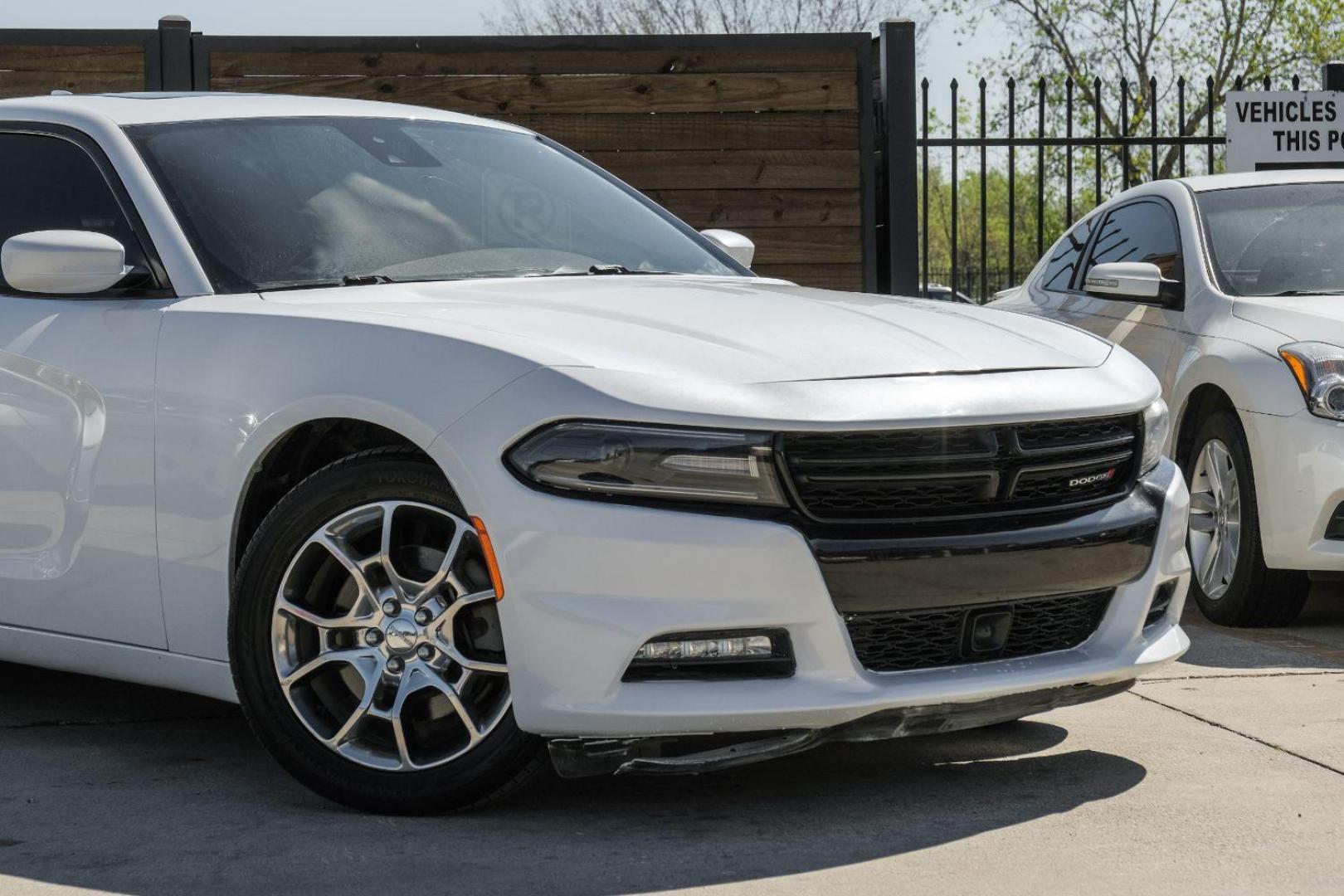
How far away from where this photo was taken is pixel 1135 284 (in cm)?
715

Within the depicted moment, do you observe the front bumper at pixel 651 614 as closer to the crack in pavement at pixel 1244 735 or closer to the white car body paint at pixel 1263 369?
the crack in pavement at pixel 1244 735

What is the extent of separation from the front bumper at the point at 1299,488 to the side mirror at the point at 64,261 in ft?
12.4

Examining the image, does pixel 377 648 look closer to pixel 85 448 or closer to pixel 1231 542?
pixel 85 448

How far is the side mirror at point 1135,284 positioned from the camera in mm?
7141

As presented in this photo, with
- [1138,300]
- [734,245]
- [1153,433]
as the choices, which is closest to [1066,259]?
[1138,300]

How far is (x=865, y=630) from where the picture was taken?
374 cm

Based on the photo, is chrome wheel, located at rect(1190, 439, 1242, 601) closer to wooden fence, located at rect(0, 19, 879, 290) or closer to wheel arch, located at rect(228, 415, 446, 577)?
wheel arch, located at rect(228, 415, 446, 577)

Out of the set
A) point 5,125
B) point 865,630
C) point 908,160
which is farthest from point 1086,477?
point 908,160

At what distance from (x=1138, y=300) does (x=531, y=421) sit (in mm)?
4184

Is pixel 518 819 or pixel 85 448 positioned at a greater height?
pixel 85 448

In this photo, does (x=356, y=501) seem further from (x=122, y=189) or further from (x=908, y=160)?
(x=908, y=160)

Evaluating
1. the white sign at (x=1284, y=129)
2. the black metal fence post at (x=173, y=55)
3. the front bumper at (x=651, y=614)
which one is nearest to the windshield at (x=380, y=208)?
the front bumper at (x=651, y=614)

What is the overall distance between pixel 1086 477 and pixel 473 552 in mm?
1312

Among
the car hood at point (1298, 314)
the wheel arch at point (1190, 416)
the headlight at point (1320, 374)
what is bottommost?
the wheel arch at point (1190, 416)
